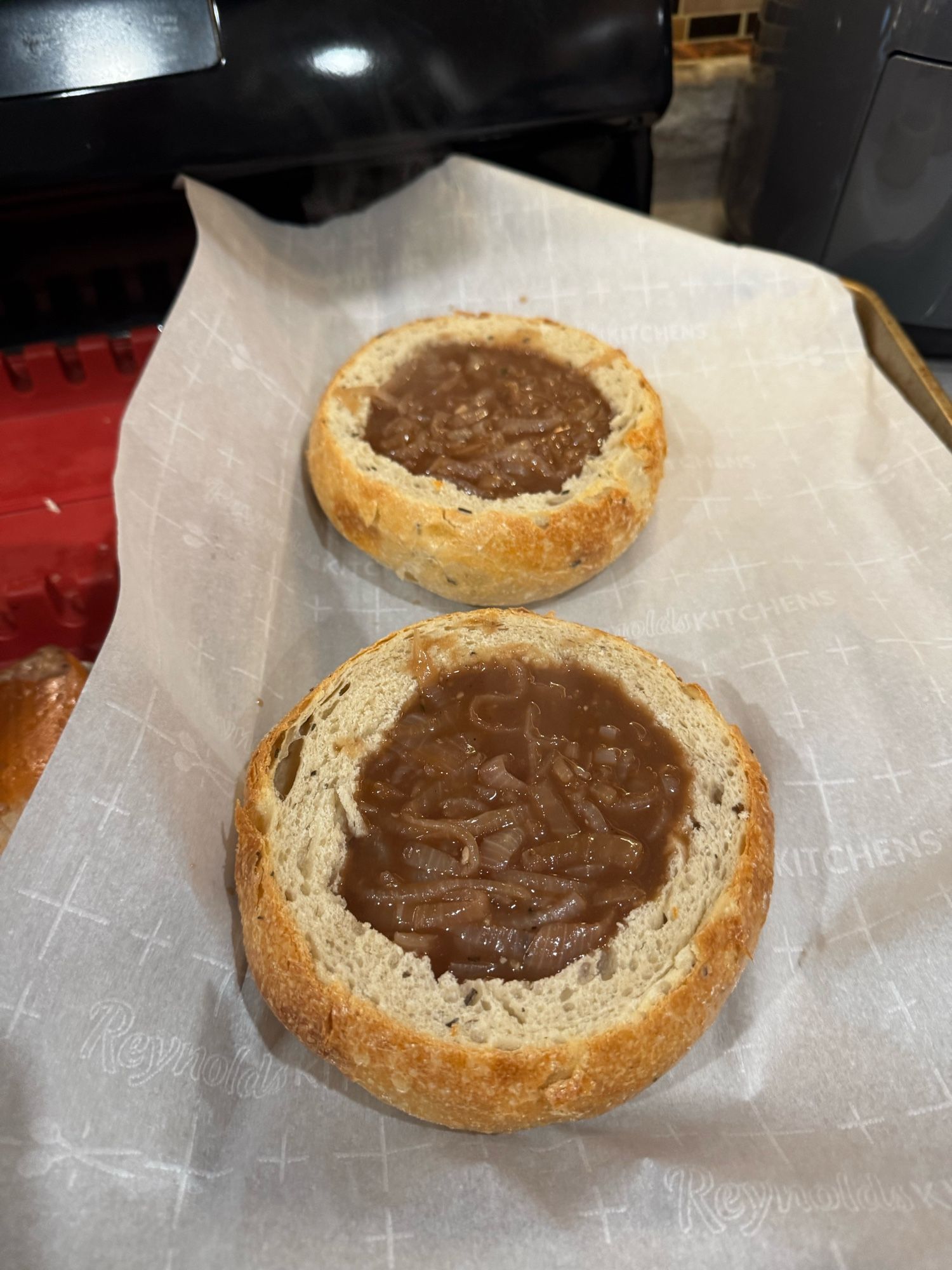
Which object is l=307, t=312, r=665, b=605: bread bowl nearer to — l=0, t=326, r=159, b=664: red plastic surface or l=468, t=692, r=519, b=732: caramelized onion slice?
l=468, t=692, r=519, b=732: caramelized onion slice

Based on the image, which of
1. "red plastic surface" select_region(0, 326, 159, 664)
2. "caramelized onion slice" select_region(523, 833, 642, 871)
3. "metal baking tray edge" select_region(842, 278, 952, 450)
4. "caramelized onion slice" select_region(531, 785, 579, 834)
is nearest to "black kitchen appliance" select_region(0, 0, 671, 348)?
"red plastic surface" select_region(0, 326, 159, 664)

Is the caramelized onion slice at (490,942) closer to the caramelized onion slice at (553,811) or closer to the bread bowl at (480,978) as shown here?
the bread bowl at (480,978)

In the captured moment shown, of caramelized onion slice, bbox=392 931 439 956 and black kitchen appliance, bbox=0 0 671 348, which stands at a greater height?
black kitchen appliance, bbox=0 0 671 348

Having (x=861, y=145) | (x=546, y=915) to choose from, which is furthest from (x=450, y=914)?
(x=861, y=145)

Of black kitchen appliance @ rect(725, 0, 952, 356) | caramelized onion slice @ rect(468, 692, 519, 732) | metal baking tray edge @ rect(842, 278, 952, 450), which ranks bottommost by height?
caramelized onion slice @ rect(468, 692, 519, 732)

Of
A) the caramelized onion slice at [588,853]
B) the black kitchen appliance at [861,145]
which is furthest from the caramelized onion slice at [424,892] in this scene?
the black kitchen appliance at [861,145]

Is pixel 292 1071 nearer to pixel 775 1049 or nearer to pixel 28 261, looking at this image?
pixel 775 1049

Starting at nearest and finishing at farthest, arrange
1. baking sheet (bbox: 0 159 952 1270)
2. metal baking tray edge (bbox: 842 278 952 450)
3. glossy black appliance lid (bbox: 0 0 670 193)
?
baking sheet (bbox: 0 159 952 1270)
glossy black appliance lid (bbox: 0 0 670 193)
metal baking tray edge (bbox: 842 278 952 450)
